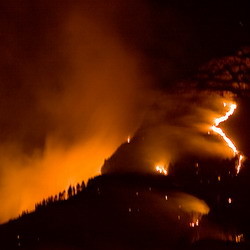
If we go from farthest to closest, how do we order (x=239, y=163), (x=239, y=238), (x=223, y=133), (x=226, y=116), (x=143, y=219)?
(x=226, y=116), (x=223, y=133), (x=239, y=163), (x=143, y=219), (x=239, y=238)

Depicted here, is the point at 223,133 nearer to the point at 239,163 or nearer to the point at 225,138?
the point at 225,138

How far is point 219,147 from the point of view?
494 inches

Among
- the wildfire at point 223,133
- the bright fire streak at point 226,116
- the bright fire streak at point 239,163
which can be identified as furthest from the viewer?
the bright fire streak at point 226,116

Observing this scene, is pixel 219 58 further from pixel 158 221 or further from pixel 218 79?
pixel 158 221

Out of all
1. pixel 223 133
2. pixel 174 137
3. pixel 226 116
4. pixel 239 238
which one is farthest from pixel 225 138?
pixel 239 238

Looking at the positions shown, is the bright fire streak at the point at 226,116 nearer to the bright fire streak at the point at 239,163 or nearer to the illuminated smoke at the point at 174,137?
the illuminated smoke at the point at 174,137

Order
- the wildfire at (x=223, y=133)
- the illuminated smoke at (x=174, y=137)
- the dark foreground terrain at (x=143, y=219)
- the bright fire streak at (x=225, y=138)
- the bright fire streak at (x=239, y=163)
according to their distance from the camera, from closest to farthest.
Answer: the dark foreground terrain at (x=143, y=219) → the bright fire streak at (x=239, y=163) → the wildfire at (x=223, y=133) → the bright fire streak at (x=225, y=138) → the illuminated smoke at (x=174, y=137)

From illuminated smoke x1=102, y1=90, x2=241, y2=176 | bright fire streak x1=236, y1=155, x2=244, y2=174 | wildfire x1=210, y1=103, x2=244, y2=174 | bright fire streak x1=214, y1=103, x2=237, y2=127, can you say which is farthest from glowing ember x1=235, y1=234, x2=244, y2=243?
bright fire streak x1=214, y1=103, x2=237, y2=127

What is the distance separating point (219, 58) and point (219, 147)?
3.09 metres

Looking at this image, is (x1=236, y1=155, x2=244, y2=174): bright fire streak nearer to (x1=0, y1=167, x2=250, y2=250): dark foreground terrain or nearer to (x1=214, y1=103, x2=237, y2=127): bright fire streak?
(x1=0, y1=167, x2=250, y2=250): dark foreground terrain

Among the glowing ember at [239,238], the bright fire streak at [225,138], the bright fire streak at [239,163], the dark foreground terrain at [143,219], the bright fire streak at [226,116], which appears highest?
the bright fire streak at [226,116]

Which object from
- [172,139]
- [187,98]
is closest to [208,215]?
[172,139]

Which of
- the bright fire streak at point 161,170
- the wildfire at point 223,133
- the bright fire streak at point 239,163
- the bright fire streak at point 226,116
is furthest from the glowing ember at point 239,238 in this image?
the bright fire streak at point 226,116

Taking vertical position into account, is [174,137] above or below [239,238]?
above
